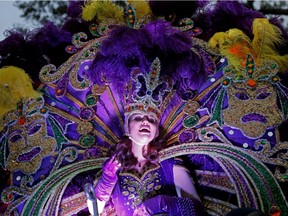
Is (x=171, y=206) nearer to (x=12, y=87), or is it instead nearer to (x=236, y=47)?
(x=236, y=47)

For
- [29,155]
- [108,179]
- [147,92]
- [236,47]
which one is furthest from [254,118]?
[29,155]

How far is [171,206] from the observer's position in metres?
3.67

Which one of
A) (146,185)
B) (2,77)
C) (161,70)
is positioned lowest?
(146,185)

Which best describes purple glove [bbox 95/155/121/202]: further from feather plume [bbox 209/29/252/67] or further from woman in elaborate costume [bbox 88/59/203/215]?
feather plume [bbox 209/29/252/67]

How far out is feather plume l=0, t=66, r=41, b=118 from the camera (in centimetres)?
397

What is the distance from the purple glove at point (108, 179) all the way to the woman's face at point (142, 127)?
0.76 ft

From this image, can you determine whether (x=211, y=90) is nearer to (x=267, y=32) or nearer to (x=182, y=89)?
(x=182, y=89)

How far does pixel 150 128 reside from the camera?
13.1 feet

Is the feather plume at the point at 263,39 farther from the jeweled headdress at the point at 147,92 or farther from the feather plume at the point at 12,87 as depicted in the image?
the feather plume at the point at 12,87

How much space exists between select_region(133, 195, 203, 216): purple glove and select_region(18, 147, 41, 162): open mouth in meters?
0.89

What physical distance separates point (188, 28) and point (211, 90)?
47 centimetres

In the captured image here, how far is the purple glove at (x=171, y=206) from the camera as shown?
366cm

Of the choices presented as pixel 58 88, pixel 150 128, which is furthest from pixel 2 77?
pixel 150 128

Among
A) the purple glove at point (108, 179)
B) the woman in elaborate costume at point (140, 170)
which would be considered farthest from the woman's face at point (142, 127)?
the purple glove at point (108, 179)
